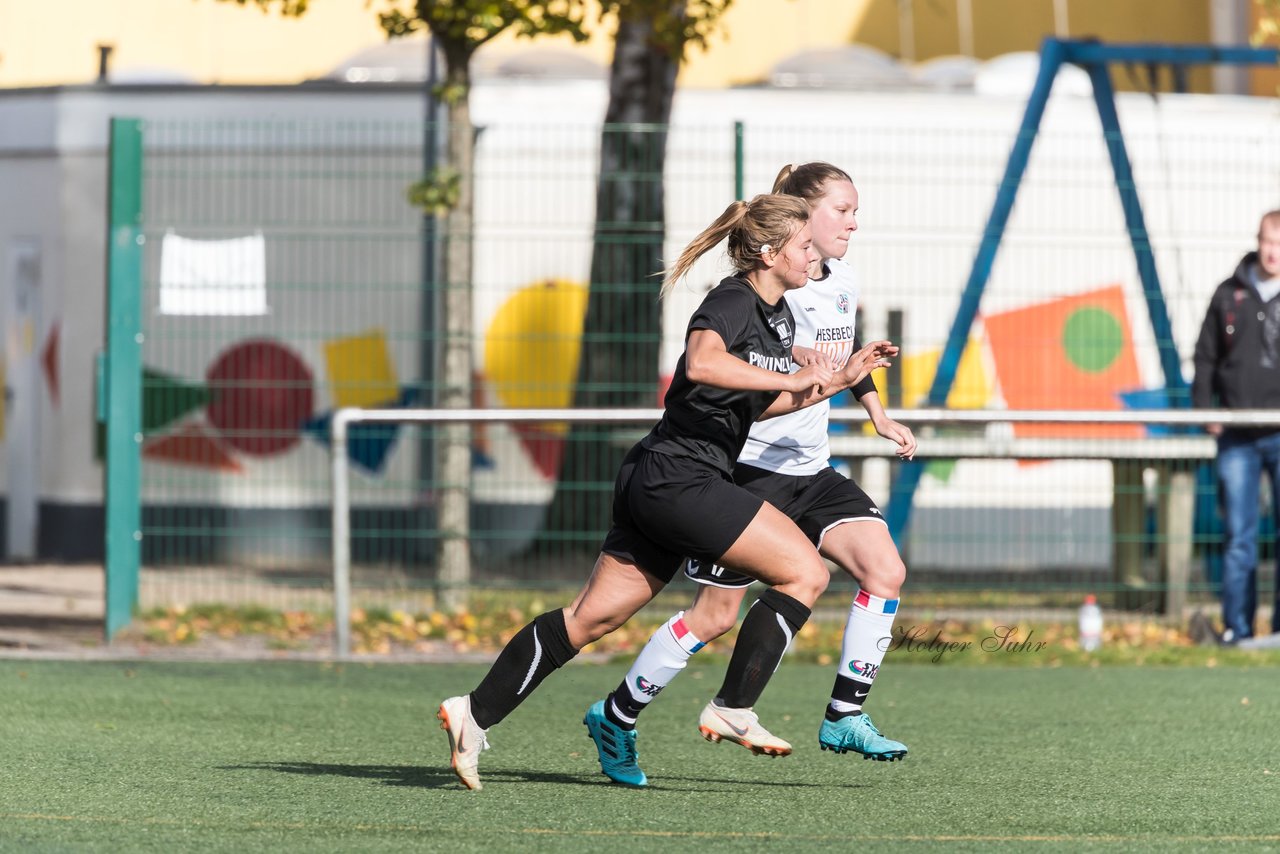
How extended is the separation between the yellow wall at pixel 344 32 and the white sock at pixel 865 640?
2099 cm

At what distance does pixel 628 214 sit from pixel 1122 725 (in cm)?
442

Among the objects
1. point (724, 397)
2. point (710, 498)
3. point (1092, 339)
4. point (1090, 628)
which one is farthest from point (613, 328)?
point (710, 498)

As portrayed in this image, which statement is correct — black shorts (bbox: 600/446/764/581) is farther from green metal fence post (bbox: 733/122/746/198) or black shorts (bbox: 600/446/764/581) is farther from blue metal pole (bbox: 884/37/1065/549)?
blue metal pole (bbox: 884/37/1065/549)

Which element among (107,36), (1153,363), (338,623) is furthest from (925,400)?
(107,36)

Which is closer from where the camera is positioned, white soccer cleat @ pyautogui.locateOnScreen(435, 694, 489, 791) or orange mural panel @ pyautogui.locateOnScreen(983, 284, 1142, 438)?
white soccer cleat @ pyautogui.locateOnScreen(435, 694, 489, 791)

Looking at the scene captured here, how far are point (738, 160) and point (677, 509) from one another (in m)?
4.96

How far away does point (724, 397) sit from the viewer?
5527 millimetres

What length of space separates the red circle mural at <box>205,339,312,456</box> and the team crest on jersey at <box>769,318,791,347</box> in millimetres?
5357

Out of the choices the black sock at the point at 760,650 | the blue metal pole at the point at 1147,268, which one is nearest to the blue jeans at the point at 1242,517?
the blue metal pole at the point at 1147,268

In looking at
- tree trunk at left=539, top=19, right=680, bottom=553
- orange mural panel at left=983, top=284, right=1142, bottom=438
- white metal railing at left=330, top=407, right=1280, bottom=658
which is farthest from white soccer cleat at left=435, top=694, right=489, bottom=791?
orange mural panel at left=983, top=284, right=1142, bottom=438

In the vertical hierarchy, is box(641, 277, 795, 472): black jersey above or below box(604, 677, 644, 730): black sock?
above

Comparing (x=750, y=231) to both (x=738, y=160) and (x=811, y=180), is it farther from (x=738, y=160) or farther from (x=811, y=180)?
(x=738, y=160)

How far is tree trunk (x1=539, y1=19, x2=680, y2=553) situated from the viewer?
34.4 ft

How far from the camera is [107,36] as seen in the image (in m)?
26.9
